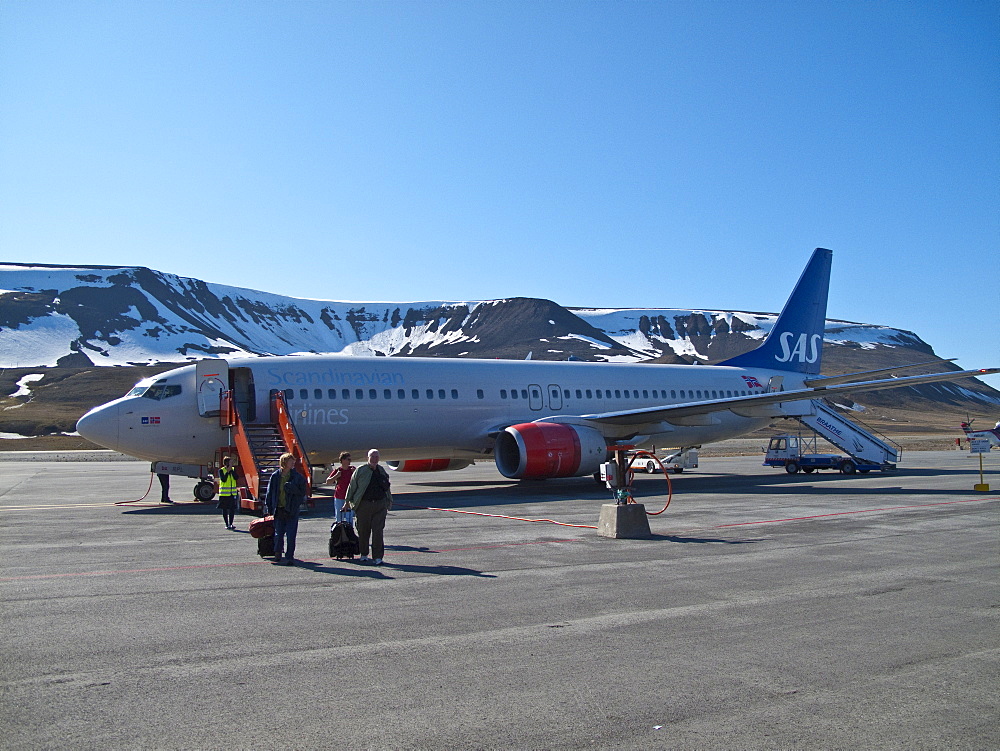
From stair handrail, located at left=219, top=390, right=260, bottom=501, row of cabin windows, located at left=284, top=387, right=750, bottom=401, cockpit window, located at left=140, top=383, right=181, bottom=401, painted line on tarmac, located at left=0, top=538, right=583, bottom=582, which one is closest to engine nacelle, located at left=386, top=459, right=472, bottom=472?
row of cabin windows, located at left=284, top=387, right=750, bottom=401

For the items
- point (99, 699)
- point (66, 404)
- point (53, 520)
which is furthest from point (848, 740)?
point (66, 404)

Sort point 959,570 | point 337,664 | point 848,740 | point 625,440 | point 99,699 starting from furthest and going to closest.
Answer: point 625,440 < point 959,570 < point 337,664 < point 99,699 < point 848,740

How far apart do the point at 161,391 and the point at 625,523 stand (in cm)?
1223

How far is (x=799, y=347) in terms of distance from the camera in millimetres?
32844

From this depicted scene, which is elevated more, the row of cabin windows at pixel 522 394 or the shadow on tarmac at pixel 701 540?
the row of cabin windows at pixel 522 394

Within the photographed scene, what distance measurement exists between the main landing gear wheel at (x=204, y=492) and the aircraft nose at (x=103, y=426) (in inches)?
84.0

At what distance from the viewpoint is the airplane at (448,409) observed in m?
19.3

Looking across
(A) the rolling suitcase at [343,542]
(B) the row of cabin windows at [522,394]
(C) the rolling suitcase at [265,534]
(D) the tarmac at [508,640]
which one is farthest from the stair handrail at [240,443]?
(A) the rolling suitcase at [343,542]

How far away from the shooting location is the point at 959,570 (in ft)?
32.5

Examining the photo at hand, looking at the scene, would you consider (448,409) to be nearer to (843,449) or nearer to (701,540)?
(701,540)

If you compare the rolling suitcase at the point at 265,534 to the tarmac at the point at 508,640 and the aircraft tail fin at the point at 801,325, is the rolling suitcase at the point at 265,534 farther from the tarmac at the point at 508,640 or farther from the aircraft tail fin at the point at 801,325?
the aircraft tail fin at the point at 801,325

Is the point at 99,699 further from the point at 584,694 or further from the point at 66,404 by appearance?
the point at 66,404

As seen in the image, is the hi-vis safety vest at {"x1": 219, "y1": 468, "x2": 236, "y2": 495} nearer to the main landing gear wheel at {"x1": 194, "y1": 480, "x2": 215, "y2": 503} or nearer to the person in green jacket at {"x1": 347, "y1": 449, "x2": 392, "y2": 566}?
the person in green jacket at {"x1": 347, "y1": 449, "x2": 392, "y2": 566}

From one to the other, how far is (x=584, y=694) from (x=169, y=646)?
11.0 feet
